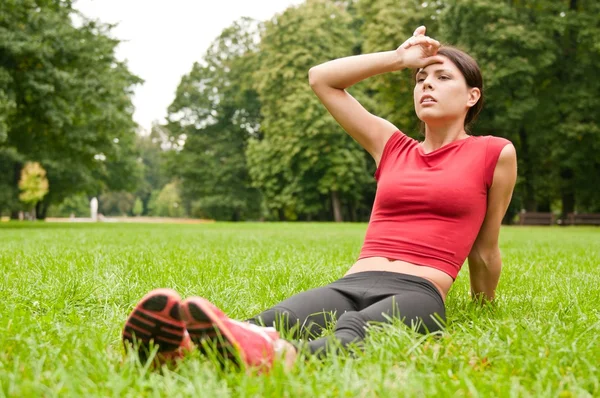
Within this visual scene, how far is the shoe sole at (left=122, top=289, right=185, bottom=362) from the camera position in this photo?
1.92 metres

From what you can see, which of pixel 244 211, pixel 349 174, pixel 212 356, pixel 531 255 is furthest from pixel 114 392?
pixel 244 211

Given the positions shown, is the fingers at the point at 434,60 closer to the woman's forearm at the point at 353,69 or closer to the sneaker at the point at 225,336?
the woman's forearm at the point at 353,69

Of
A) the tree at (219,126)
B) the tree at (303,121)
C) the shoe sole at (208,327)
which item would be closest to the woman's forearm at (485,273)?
the shoe sole at (208,327)

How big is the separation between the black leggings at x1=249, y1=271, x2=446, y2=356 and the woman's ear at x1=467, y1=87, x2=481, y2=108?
1.10m

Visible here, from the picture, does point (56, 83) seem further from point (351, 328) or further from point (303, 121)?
point (351, 328)

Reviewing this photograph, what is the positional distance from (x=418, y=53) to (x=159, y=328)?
6.77 feet

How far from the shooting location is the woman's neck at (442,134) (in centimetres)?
324

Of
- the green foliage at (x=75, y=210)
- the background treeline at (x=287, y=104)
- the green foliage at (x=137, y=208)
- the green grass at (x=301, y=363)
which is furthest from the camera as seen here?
the green foliage at (x=137, y=208)

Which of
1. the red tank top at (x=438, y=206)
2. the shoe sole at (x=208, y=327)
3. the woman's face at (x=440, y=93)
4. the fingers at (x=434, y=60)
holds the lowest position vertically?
the shoe sole at (x=208, y=327)


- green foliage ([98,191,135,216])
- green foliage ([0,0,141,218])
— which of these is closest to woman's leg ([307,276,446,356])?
green foliage ([0,0,141,218])

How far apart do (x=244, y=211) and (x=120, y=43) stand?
76.7 ft

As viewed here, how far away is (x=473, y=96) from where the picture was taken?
3250mm

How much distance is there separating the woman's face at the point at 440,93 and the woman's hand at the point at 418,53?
36mm

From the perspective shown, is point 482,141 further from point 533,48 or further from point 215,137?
point 215,137
